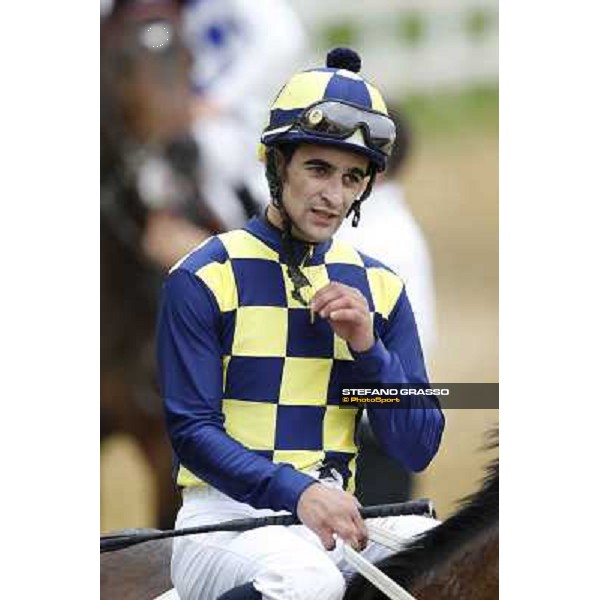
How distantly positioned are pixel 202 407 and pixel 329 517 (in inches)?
12.2

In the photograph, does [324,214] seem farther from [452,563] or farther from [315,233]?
[452,563]

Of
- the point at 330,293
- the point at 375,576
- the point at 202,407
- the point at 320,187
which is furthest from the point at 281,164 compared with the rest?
the point at 375,576

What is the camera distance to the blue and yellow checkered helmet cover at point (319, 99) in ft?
7.52

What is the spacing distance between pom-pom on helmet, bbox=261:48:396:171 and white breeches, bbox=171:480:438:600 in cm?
64

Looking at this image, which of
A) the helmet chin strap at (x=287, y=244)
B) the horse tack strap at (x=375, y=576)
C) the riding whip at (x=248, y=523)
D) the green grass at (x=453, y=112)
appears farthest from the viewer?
the green grass at (x=453, y=112)

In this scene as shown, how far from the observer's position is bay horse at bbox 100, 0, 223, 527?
2.51 meters

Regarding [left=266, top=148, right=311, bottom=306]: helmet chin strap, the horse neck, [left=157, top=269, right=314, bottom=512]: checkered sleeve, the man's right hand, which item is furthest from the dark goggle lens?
the horse neck

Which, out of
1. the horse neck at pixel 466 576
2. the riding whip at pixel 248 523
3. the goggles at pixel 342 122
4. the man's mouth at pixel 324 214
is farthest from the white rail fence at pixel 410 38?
the horse neck at pixel 466 576

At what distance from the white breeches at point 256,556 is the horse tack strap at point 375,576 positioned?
0.03 m

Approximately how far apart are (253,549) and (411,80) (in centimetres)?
93

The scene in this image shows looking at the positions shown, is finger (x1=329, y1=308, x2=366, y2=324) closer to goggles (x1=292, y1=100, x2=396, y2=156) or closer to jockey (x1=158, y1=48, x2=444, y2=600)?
jockey (x1=158, y1=48, x2=444, y2=600)

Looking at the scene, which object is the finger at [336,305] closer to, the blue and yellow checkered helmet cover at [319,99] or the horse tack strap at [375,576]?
the blue and yellow checkered helmet cover at [319,99]
